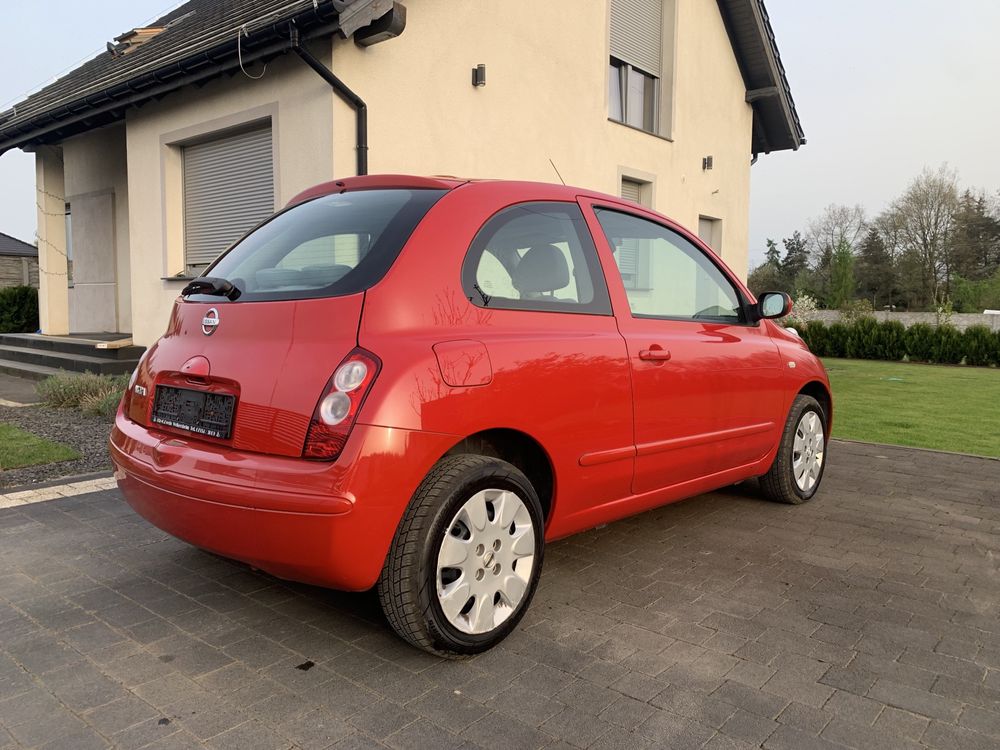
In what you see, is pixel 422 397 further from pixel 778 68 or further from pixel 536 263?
pixel 778 68

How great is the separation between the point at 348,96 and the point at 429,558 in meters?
6.73

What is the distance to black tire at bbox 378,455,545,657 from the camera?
2.51m

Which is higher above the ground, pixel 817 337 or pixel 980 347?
pixel 817 337

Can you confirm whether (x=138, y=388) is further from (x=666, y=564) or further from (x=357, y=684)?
(x=666, y=564)

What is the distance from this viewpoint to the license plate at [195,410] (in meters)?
2.64

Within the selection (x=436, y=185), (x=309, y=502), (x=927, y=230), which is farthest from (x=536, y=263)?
(x=927, y=230)

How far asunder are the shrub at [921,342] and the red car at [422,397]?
768 inches

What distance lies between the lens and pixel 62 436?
6.60 meters

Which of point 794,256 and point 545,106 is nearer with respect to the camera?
point 545,106

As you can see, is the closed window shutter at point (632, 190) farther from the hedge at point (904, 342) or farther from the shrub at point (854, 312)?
the shrub at point (854, 312)

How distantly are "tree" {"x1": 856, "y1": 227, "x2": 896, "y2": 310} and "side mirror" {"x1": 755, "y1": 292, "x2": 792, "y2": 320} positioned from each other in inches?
1796

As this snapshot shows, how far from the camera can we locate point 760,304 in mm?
4371

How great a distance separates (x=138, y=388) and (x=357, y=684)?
1.50 metres

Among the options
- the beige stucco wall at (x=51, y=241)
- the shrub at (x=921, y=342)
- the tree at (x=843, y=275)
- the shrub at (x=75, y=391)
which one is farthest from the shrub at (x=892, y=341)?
the beige stucco wall at (x=51, y=241)
